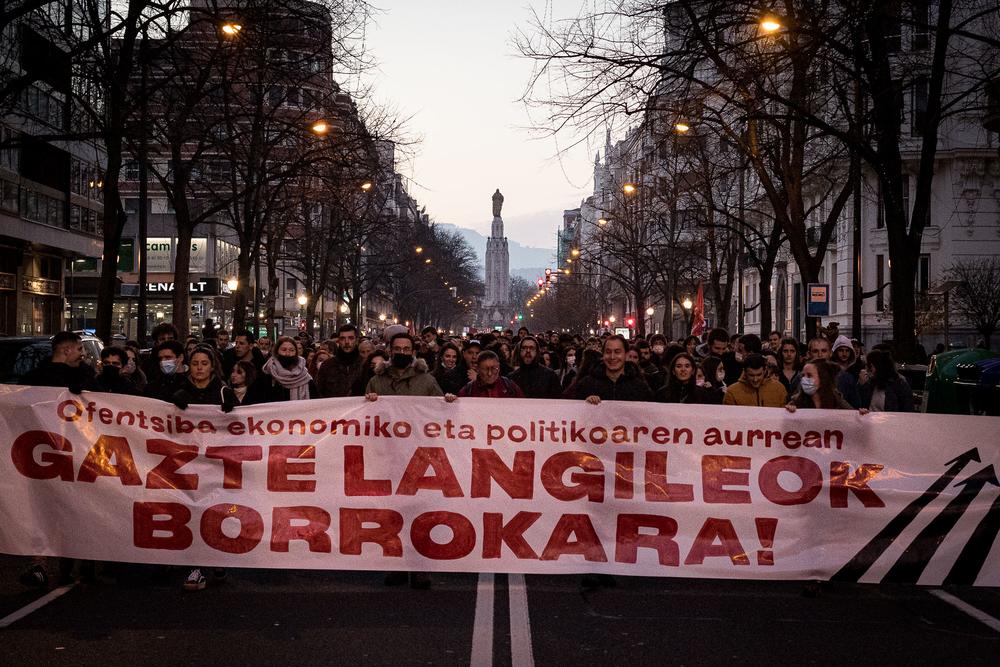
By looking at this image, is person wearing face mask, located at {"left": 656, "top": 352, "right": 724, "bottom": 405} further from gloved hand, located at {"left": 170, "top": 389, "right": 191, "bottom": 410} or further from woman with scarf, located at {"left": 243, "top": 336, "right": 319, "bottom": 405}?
gloved hand, located at {"left": 170, "top": 389, "right": 191, "bottom": 410}

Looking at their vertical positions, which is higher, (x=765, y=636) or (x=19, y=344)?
(x=19, y=344)

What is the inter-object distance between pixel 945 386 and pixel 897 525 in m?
8.88

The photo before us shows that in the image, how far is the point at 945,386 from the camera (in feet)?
54.2

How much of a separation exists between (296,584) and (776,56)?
9.06 meters

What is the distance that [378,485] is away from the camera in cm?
848

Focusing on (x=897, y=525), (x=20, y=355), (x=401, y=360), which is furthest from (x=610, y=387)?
(x=20, y=355)

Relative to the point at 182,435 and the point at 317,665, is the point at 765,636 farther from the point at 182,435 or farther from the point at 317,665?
the point at 182,435

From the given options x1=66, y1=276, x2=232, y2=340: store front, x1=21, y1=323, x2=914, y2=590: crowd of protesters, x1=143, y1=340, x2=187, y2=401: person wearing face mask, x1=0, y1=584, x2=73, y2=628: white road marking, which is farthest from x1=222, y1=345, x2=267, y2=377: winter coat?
x1=66, y1=276, x2=232, y2=340: store front

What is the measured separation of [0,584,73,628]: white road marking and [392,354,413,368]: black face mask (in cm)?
282

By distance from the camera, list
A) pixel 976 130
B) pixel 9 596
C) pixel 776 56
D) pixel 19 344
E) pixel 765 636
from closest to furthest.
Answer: pixel 765 636 < pixel 9 596 < pixel 776 56 < pixel 19 344 < pixel 976 130

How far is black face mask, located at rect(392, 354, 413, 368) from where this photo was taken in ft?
31.9

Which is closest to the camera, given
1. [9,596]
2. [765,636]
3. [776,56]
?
[765,636]

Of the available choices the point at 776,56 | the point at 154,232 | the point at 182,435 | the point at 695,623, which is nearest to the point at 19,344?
the point at 182,435

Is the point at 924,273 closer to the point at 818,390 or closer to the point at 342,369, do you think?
the point at 342,369
